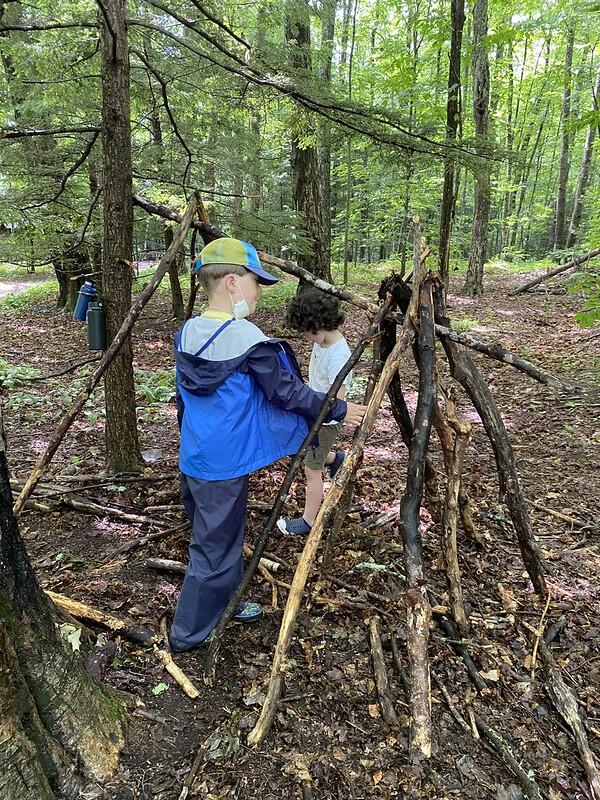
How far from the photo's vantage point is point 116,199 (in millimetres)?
3668

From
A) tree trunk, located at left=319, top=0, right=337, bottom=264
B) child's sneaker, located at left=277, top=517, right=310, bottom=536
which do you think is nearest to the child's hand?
child's sneaker, located at left=277, top=517, right=310, bottom=536

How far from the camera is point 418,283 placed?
2871 mm

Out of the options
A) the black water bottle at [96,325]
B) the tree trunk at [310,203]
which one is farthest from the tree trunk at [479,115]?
the black water bottle at [96,325]

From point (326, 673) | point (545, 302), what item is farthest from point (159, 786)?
point (545, 302)

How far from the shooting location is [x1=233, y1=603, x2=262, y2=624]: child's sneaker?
2838 mm

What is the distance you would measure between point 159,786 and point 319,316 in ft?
9.29

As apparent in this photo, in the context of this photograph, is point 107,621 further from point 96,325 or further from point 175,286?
point 175,286

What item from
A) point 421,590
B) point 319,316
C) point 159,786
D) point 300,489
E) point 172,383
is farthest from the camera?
point 172,383

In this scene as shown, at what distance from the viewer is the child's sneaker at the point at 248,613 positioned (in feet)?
9.31

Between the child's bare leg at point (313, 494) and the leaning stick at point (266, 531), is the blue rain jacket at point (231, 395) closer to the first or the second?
the leaning stick at point (266, 531)

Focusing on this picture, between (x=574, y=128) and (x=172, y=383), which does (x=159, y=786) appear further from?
(x=574, y=128)

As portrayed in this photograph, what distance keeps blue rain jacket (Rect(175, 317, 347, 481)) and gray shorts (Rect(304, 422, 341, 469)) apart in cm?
94

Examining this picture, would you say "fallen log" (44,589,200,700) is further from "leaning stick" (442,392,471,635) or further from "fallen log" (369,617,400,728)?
"leaning stick" (442,392,471,635)

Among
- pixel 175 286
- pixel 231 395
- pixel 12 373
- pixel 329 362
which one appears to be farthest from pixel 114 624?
pixel 175 286
